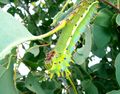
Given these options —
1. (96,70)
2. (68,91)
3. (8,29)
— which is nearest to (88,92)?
(68,91)

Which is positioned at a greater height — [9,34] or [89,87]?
[9,34]

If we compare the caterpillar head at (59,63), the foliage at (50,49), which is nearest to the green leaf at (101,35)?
the foliage at (50,49)

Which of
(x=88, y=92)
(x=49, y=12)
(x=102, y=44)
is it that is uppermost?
(x=49, y=12)

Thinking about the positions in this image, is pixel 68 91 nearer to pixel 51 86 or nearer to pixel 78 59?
pixel 51 86

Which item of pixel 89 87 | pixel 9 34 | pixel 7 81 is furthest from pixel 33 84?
pixel 9 34

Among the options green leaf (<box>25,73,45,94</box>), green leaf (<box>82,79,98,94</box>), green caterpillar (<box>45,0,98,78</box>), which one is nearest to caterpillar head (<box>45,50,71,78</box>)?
green caterpillar (<box>45,0,98,78</box>)

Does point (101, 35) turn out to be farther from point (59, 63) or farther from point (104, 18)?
point (59, 63)

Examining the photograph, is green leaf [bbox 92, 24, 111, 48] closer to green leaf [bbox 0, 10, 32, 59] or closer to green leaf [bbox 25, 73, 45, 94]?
green leaf [bbox 25, 73, 45, 94]
